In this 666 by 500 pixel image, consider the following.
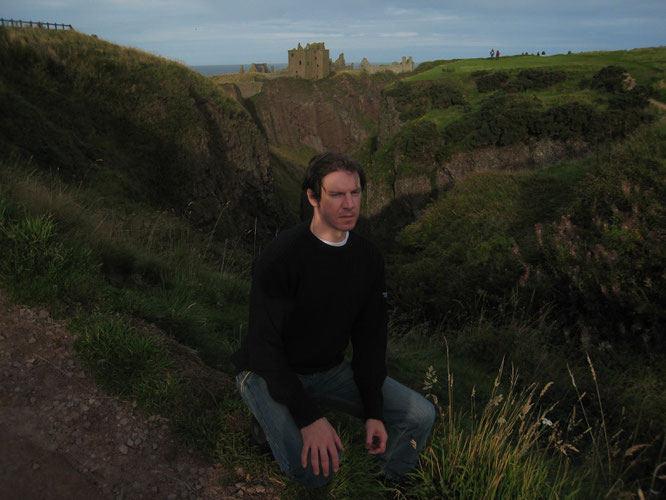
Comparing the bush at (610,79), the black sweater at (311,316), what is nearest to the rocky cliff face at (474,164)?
the bush at (610,79)

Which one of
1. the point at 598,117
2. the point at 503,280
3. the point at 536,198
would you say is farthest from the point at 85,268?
the point at 598,117

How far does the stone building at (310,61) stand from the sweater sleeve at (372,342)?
8631 centimetres

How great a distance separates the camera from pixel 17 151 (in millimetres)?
11250

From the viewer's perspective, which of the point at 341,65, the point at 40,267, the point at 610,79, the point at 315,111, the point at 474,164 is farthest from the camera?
the point at 341,65

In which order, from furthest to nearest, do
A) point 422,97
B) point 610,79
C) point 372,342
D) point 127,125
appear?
point 422,97, point 610,79, point 127,125, point 372,342

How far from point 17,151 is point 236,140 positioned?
1469cm

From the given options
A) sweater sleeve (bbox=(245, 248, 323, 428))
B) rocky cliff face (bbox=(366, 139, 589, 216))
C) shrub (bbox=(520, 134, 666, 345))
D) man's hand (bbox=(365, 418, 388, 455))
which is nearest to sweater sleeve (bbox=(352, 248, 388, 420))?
man's hand (bbox=(365, 418, 388, 455))

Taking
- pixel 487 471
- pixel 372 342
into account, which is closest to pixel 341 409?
pixel 372 342

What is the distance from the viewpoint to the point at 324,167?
8.28ft

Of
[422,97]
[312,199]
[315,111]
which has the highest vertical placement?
[315,111]

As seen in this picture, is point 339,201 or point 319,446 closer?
point 319,446

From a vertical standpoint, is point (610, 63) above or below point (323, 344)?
above

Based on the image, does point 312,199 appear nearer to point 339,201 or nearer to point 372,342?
point 339,201

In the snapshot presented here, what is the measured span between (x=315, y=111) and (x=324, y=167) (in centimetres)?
8219
